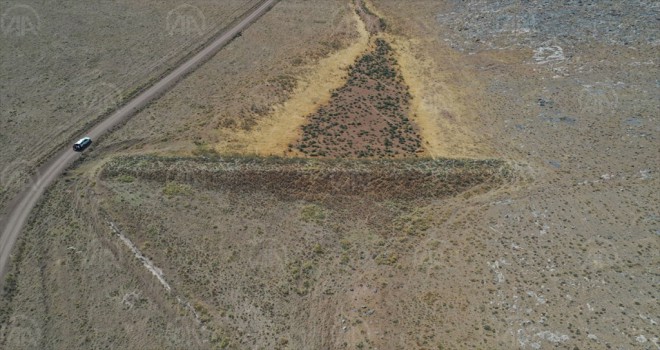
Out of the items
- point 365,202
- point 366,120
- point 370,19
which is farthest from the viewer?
point 370,19

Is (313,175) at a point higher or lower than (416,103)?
higher

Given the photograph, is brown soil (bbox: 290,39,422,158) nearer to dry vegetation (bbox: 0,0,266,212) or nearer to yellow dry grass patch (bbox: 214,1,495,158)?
yellow dry grass patch (bbox: 214,1,495,158)

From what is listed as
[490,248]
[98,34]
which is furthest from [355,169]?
[98,34]

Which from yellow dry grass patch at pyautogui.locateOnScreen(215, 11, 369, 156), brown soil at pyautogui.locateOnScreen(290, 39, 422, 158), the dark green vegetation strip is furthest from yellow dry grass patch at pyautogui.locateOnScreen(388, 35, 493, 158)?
yellow dry grass patch at pyautogui.locateOnScreen(215, 11, 369, 156)

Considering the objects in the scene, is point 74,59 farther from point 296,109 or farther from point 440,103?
point 440,103

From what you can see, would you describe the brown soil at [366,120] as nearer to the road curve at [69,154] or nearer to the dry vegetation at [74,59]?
the road curve at [69,154]

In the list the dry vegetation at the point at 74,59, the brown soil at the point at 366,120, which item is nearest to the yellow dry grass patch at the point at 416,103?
the brown soil at the point at 366,120

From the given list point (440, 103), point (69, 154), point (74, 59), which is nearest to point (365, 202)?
point (440, 103)
